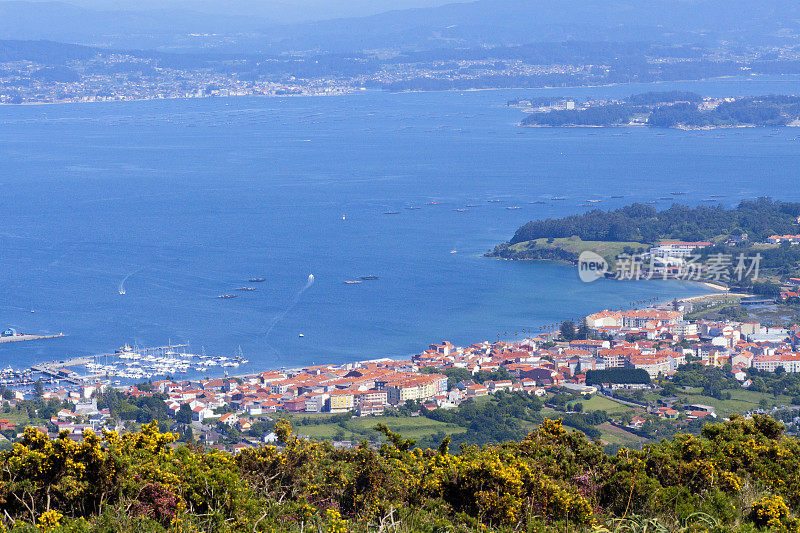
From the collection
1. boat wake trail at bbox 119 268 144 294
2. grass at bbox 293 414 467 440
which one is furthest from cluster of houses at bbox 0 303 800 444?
boat wake trail at bbox 119 268 144 294

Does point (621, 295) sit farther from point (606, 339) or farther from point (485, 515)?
point (485, 515)

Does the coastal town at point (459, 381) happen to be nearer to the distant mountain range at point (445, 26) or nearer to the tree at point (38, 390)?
the tree at point (38, 390)

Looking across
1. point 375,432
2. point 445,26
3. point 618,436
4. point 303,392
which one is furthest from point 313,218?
point 445,26

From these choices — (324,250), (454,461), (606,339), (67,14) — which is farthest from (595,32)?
(454,461)

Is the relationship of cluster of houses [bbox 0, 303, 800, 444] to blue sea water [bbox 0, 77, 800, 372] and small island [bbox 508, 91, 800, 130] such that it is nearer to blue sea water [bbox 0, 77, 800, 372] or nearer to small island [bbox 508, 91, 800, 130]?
blue sea water [bbox 0, 77, 800, 372]

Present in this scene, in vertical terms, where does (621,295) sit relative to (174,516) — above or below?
below

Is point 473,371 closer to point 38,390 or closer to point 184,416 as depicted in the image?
point 184,416
